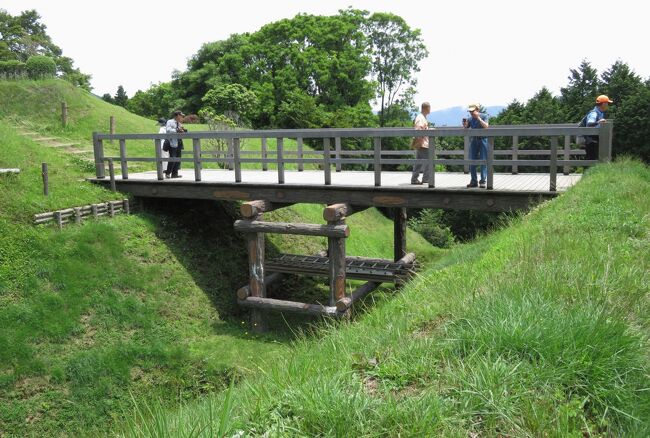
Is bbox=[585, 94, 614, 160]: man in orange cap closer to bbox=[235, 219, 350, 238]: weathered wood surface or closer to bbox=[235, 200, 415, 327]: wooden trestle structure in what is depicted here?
bbox=[235, 200, 415, 327]: wooden trestle structure

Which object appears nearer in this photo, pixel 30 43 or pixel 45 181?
pixel 45 181

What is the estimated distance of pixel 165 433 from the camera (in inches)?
110

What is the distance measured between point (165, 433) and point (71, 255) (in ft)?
33.3

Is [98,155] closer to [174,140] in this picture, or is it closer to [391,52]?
[174,140]

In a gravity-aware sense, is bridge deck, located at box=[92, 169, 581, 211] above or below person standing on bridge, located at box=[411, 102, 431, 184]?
below

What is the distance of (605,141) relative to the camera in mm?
10273

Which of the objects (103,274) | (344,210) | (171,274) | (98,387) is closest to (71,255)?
(103,274)

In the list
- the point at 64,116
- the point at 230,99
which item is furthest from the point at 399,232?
the point at 230,99

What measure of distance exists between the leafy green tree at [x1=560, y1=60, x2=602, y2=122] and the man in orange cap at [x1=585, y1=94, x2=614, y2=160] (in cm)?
2923

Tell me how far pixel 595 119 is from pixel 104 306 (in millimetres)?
10872

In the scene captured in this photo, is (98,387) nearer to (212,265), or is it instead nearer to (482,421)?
(212,265)

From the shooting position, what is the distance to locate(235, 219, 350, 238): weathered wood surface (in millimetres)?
11531

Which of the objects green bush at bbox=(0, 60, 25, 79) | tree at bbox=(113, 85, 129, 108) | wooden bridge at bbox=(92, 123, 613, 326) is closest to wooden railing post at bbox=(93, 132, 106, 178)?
wooden bridge at bbox=(92, 123, 613, 326)

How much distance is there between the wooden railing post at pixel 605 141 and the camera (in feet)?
32.8
